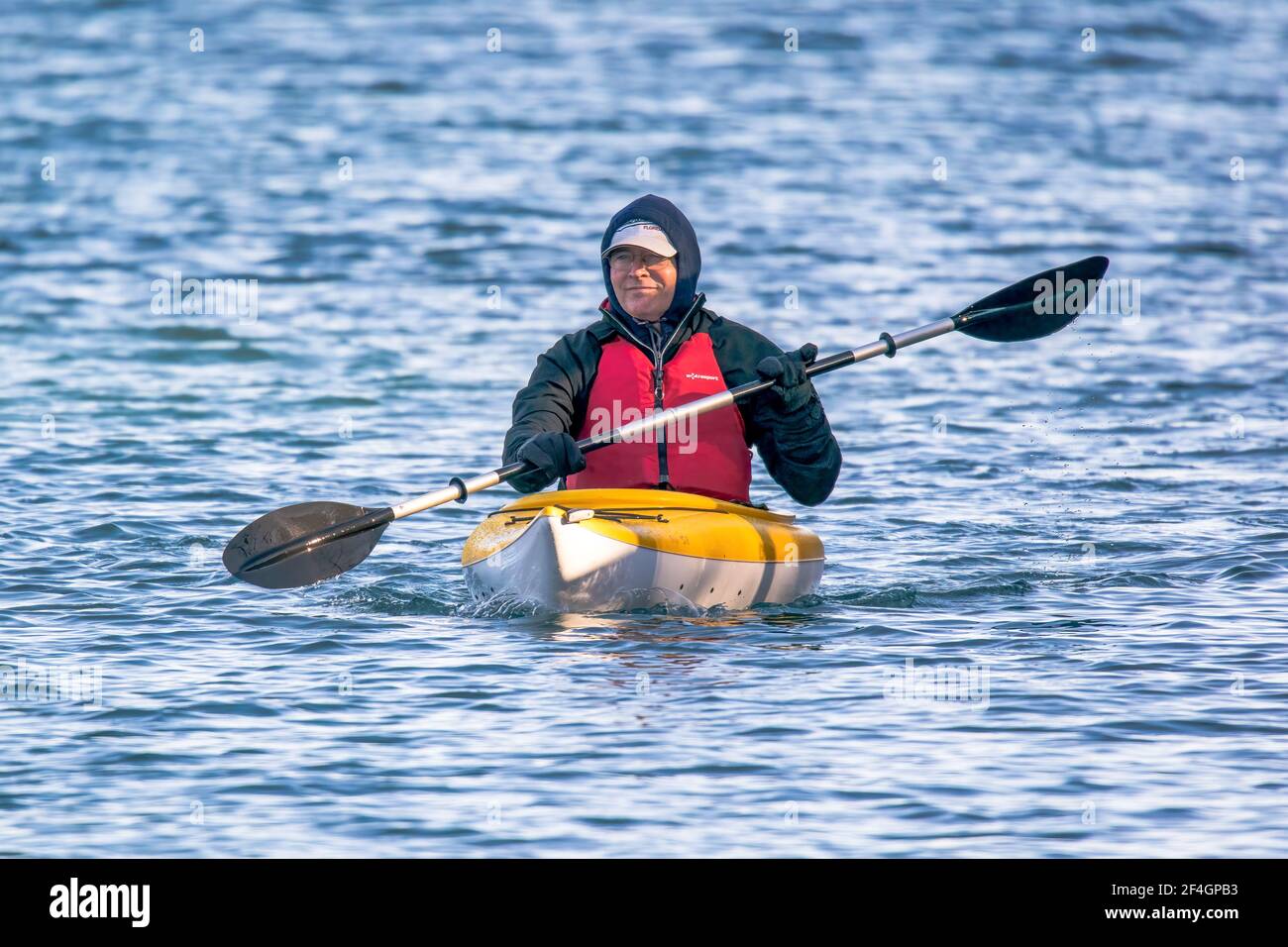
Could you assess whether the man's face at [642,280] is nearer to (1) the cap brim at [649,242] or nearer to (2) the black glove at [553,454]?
(1) the cap brim at [649,242]

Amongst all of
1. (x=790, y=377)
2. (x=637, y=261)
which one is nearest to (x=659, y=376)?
(x=637, y=261)

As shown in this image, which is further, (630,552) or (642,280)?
(642,280)

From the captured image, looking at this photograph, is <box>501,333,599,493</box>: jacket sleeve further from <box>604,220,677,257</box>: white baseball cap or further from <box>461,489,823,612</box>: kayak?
<box>604,220,677,257</box>: white baseball cap

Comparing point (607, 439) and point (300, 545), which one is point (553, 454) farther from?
point (300, 545)

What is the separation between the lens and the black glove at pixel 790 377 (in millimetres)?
7574

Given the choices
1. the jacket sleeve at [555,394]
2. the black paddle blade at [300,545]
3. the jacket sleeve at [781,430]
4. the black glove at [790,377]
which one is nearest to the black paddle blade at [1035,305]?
the jacket sleeve at [781,430]

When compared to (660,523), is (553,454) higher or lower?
higher

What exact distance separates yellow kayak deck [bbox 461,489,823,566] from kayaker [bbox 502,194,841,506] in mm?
238

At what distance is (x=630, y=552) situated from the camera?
24.3ft

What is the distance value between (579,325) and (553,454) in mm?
8820

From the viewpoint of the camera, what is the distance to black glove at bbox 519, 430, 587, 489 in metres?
7.34

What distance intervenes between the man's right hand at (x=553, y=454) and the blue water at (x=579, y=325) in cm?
65

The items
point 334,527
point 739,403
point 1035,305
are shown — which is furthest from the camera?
point 1035,305
